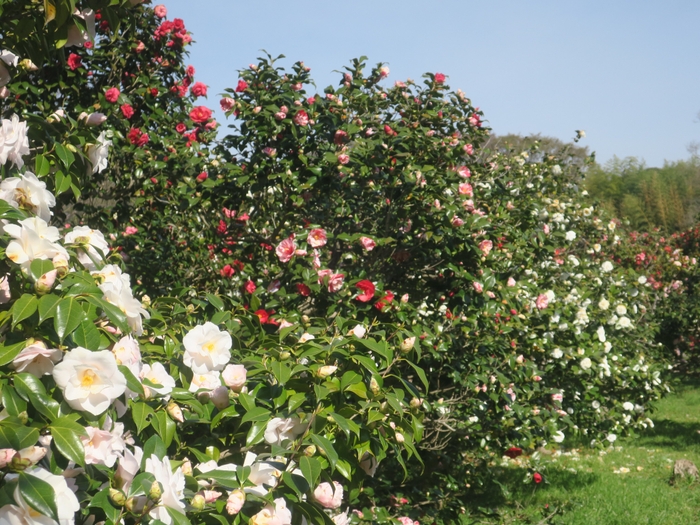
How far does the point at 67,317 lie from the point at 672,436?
7783 millimetres

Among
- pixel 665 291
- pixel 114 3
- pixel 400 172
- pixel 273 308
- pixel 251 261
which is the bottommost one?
pixel 665 291

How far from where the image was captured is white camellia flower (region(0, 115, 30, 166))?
136 centimetres

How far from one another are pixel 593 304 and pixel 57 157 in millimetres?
3990

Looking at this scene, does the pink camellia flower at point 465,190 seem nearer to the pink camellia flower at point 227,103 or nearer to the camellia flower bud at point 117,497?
the pink camellia flower at point 227,103

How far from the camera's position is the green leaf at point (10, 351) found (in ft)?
3.33

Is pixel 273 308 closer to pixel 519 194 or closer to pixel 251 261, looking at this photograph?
pixel 251 261

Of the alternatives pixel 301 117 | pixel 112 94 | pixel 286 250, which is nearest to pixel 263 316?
pixel 286 250

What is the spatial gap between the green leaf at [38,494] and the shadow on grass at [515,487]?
11.3ft

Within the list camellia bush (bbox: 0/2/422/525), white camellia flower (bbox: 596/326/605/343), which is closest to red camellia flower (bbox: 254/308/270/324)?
camellia bush (bbox: 0/2/422/525)

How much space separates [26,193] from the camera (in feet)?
4.22

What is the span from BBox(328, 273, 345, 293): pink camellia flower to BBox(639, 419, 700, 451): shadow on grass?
565 centimetres

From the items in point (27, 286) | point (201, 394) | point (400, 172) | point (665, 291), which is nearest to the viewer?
point (27, 286)

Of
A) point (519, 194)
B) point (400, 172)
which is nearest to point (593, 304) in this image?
point (519, 194)

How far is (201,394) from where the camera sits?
1.42 meters
